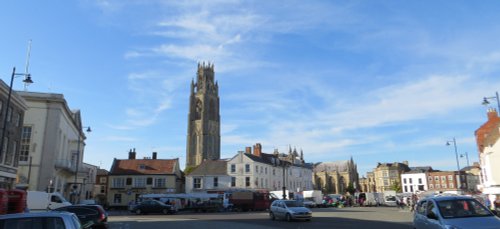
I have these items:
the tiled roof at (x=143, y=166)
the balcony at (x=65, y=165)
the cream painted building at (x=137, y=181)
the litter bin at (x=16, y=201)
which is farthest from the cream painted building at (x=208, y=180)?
the litter bin at (x=16, y=201)

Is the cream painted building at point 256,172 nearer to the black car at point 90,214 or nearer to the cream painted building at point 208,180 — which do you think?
the cream painted building at point 208,180

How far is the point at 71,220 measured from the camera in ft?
30.2

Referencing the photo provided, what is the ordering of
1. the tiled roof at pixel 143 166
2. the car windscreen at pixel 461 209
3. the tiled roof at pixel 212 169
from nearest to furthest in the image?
the car windscreen at pixel 461 209, the tiled roof at pixel 212 169, the tiled roof at pixel 143 166

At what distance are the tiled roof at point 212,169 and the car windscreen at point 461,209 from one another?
55.9 m

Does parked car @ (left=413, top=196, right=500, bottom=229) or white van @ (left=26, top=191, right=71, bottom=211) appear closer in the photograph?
parked car @ (left=413, top=196, right=500, bottom=229)

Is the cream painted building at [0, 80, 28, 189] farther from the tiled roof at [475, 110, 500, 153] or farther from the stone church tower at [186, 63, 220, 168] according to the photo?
the stone church tower at [186, 63, 220, 168]

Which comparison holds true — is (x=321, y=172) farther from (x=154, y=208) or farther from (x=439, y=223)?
(x=439, y=223)

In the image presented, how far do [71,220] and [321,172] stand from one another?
415 feet

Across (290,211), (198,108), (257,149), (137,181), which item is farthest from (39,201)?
(198,108)

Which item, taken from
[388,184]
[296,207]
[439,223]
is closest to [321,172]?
[388,184]

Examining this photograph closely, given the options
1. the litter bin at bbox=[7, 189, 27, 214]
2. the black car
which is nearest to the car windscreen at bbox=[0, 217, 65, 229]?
the litter bin at bbox=[7, 189, 27, 214]

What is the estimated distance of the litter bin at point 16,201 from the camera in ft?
55.7

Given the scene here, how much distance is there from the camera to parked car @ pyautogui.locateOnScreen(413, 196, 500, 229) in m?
10.1

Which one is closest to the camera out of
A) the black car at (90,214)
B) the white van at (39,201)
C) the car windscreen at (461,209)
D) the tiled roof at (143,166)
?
the car windscreen at (461,209)
